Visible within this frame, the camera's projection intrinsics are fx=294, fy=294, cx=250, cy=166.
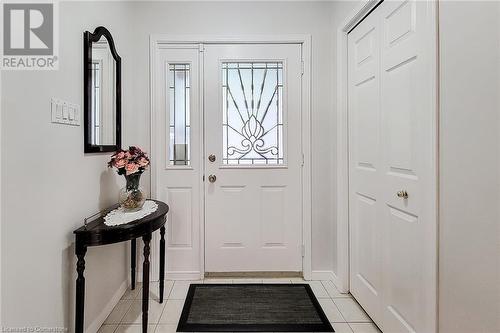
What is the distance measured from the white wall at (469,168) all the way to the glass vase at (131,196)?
5.60 ft

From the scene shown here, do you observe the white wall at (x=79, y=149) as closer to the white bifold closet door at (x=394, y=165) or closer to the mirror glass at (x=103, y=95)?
the mirror glass at (x=103, y=95)

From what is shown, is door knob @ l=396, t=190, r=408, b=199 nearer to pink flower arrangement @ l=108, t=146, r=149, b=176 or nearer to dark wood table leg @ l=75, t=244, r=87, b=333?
pink flower arrangement @ l=108, t=146, r=149, b=176

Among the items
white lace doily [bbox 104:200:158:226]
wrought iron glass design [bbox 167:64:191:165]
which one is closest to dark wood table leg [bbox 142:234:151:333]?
white lace doily [bbox 104:200:158:226]

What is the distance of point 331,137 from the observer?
263 centimetres

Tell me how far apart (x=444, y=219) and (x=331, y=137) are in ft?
4.65

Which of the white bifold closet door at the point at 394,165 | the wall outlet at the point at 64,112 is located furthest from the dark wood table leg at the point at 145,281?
the white bifold closet door at the point at 394,165

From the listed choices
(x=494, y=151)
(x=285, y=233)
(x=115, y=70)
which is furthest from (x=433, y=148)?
(x=115, y=70)

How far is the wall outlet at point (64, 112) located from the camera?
4.77ft

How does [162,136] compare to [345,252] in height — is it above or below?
above

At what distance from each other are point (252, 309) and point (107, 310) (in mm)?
1026

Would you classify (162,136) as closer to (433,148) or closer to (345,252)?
(345,252)

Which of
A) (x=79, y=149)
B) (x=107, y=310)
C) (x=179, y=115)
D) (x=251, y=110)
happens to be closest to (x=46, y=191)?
(x=79, y=149)

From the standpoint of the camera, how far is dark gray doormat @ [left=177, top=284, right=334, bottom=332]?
1962 mm

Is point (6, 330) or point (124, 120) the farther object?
point (124, 120)
